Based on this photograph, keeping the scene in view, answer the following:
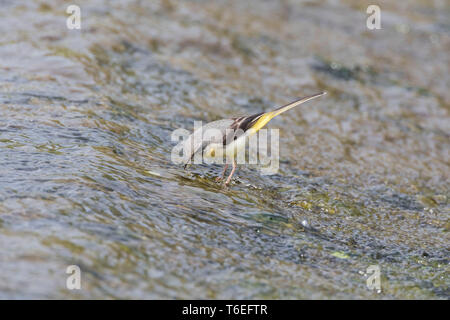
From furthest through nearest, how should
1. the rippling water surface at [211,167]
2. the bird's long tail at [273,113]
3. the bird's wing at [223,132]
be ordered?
the bird's long tail at [273,113], the bird's wing at [223,132], the rippling water surface at [211,167]

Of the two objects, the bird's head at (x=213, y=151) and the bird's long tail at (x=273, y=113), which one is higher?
the bird's long tail at (x=273, y=113)

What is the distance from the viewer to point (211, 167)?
747 centimetres

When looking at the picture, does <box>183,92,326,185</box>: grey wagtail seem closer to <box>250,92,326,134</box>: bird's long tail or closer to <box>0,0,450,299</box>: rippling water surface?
<box>250,92,326,134</box>: bird's long tail

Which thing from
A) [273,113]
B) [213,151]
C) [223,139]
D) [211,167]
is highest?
[273,113]

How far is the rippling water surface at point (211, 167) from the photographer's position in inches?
191

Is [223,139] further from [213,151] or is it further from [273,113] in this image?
[273,113]

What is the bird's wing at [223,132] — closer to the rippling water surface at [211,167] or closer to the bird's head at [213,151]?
the bird's head at [213,151]

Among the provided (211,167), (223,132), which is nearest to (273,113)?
(223,132)

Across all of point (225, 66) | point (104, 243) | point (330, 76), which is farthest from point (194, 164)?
point (330, 76)

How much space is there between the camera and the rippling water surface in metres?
4.84

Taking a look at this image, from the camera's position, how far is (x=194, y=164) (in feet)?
23.9

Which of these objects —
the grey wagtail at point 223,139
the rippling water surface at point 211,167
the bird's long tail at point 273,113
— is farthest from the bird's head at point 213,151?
the bird's long tail at point 273,113

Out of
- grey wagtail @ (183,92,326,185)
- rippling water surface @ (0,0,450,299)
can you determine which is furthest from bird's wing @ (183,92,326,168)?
rippling water surface @ (0,0,450,299)
